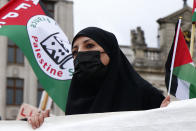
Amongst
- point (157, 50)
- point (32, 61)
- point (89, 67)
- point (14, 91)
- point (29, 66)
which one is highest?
point (89, 67)

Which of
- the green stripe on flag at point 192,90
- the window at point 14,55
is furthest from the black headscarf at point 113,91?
the window at point 14,55

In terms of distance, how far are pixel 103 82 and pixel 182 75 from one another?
117 cm

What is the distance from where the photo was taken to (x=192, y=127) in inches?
85.6

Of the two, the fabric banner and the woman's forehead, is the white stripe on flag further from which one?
the fabric banner

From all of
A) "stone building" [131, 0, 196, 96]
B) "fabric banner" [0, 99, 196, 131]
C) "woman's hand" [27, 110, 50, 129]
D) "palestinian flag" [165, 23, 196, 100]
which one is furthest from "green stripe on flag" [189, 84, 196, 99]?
"stone building" [131, 0, 196, 96]

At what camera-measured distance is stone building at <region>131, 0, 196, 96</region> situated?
19.1 m

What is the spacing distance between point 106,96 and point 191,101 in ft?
2.74

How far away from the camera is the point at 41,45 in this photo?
17.0 ft

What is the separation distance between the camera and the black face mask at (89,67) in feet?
10.5

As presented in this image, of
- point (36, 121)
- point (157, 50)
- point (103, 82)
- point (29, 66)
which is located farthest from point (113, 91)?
point (157, 50)

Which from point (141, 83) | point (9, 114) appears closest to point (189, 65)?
point (141, 83)

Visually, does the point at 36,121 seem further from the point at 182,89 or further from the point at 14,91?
the point at 14,91

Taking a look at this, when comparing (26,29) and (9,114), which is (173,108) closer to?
(26,29)

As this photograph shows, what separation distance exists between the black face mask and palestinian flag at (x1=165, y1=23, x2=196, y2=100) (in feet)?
2.69
